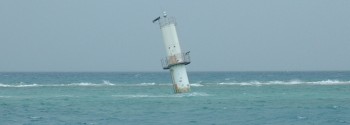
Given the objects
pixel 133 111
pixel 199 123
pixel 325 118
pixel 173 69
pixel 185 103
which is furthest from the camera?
pixel 173 69

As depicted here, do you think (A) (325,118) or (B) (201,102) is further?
(B) (201,102)

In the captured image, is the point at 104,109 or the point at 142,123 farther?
the point at 104,109

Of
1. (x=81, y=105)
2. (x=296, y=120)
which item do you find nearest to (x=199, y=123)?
(x=296, y=120)

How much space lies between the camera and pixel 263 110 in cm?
3247

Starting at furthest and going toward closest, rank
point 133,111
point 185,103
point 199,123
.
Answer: point 185,103 → point 133,111 → point 199,123

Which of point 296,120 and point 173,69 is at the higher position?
point 173,69

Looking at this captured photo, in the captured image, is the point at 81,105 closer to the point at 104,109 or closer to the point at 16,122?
the point at 104,109

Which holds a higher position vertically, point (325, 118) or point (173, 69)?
point (173, 69)

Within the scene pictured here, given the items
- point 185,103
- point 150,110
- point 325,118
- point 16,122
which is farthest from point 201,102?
point 16,122

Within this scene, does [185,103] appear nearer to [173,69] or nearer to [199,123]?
[173,69]

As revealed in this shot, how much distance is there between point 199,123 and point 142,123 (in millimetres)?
2024

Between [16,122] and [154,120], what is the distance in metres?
5.03

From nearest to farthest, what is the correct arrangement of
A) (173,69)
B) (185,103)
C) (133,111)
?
(133,111) → (185,103) → (173,69)

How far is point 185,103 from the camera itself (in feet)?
119
